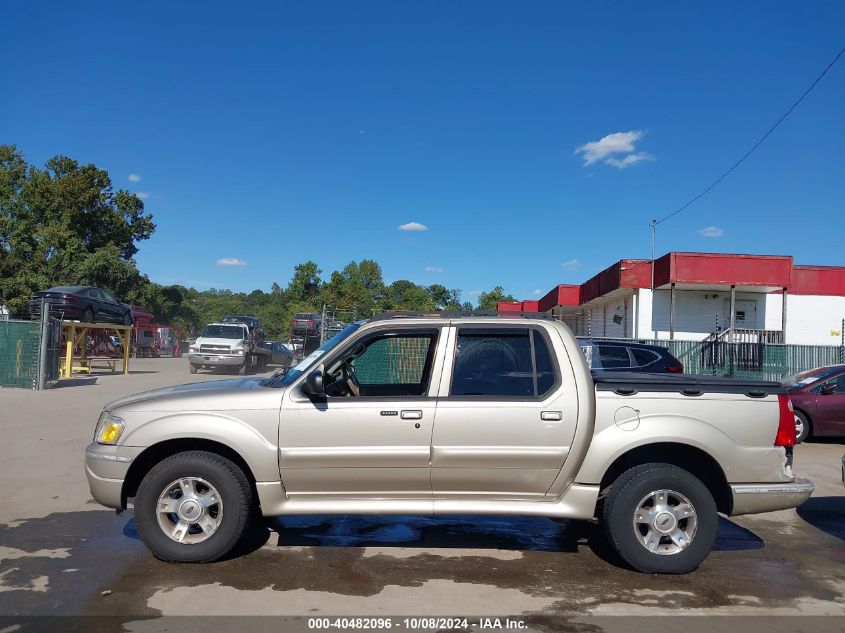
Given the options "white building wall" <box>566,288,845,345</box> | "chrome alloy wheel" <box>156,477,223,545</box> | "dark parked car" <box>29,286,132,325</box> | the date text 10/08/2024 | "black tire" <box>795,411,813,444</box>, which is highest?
"white building wall" <box>566,288,845,345</box>

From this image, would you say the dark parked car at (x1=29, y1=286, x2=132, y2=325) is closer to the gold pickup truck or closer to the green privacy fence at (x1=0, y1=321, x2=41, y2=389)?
the green privacy fence at (x1=0, y1=321, x2=41, y2=389)

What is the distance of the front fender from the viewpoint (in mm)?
4699

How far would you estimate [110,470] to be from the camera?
479cm

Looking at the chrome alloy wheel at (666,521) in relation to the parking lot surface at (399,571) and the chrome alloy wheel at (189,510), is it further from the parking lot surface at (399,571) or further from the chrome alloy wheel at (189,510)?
the chrome alloy wheel at (189,510)

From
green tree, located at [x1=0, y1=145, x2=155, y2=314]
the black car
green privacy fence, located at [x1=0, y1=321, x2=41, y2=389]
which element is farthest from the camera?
green tree, located at [x1=0, y1=145, x2=155, y2=314]

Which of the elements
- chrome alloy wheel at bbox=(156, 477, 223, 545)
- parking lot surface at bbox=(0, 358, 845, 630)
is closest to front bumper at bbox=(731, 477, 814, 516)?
parking lot surface at bbox=(0, 358, 845, 630)

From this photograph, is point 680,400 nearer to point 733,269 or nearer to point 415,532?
point 415,532

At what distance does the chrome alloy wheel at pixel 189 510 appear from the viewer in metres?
4.74

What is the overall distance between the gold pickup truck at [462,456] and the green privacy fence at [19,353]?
1444 cm

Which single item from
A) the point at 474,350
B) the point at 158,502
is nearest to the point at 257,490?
the point at 158,502

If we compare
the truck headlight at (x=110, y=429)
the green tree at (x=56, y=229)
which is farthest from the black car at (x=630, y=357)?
the green tree at (x=56, y=229)

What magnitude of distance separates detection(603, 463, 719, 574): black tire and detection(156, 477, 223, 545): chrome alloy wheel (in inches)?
115

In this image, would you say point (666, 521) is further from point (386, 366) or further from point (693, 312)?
point (693, 312)

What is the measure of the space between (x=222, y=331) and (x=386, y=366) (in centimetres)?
1993
